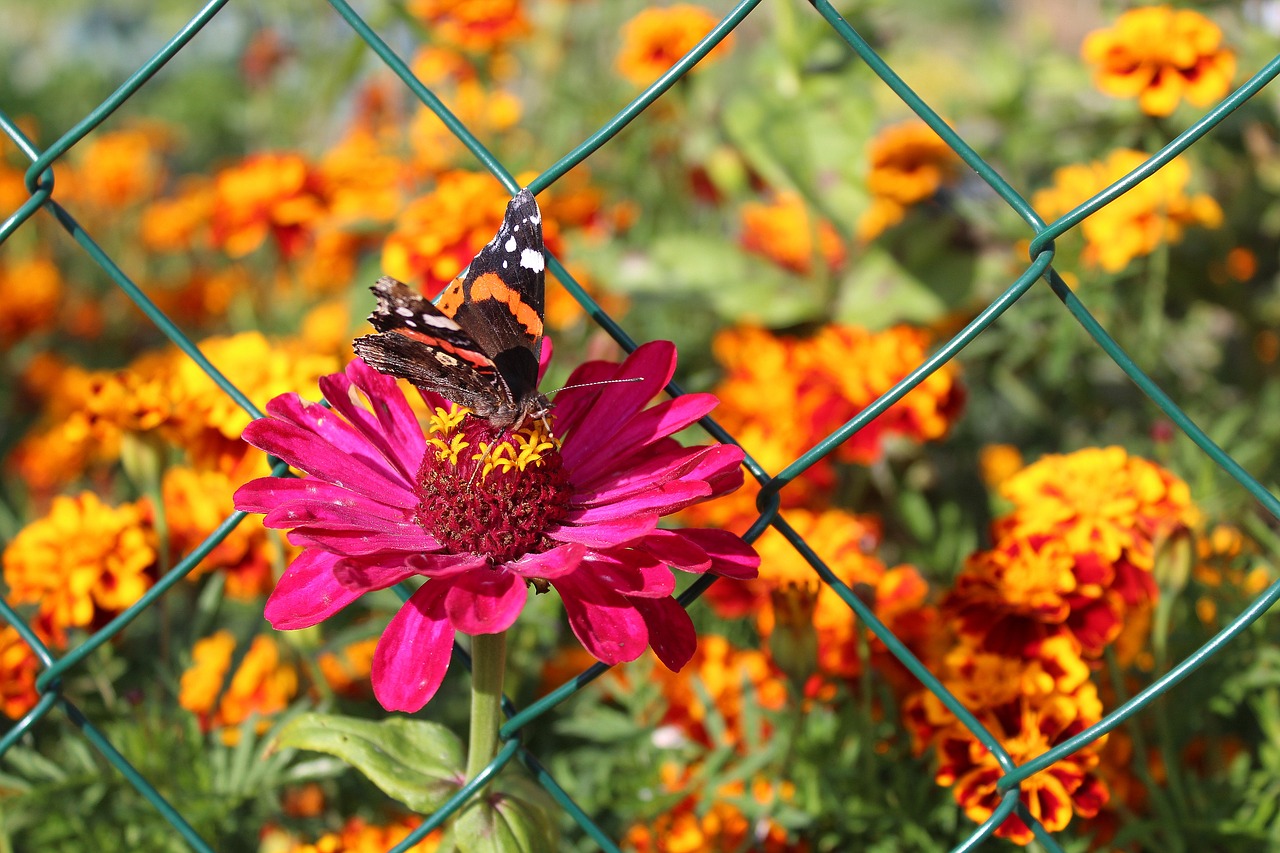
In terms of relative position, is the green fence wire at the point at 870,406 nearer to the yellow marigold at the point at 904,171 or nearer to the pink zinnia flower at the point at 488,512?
the pink zinnia flower at the point at 488,512

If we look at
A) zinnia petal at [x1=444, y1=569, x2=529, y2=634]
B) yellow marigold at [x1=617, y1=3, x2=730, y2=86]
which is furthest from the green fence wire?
yellow marigold at [x1=617, y1=3, x2=730, y2=86]

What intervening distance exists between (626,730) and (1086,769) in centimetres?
36

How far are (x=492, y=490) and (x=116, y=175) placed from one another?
7.16 feet

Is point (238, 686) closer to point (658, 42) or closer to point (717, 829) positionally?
point (717, 829)

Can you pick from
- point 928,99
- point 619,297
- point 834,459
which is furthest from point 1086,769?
point 928,99

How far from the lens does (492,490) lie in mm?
667

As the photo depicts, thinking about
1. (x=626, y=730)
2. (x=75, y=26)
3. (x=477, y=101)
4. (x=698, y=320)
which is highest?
(x=75, y=26)

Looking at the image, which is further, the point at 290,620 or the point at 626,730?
the point at 626,730

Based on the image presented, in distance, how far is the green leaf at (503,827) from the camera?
0.66 m

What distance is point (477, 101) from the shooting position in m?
1.97

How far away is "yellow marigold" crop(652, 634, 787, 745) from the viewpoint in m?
1.02

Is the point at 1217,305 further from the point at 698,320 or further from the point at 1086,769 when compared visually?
the point at 1086,769

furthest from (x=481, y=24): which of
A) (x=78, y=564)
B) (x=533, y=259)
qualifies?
(x=533, y=259)

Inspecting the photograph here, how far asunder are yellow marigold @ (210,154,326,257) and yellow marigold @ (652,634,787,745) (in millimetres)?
895
